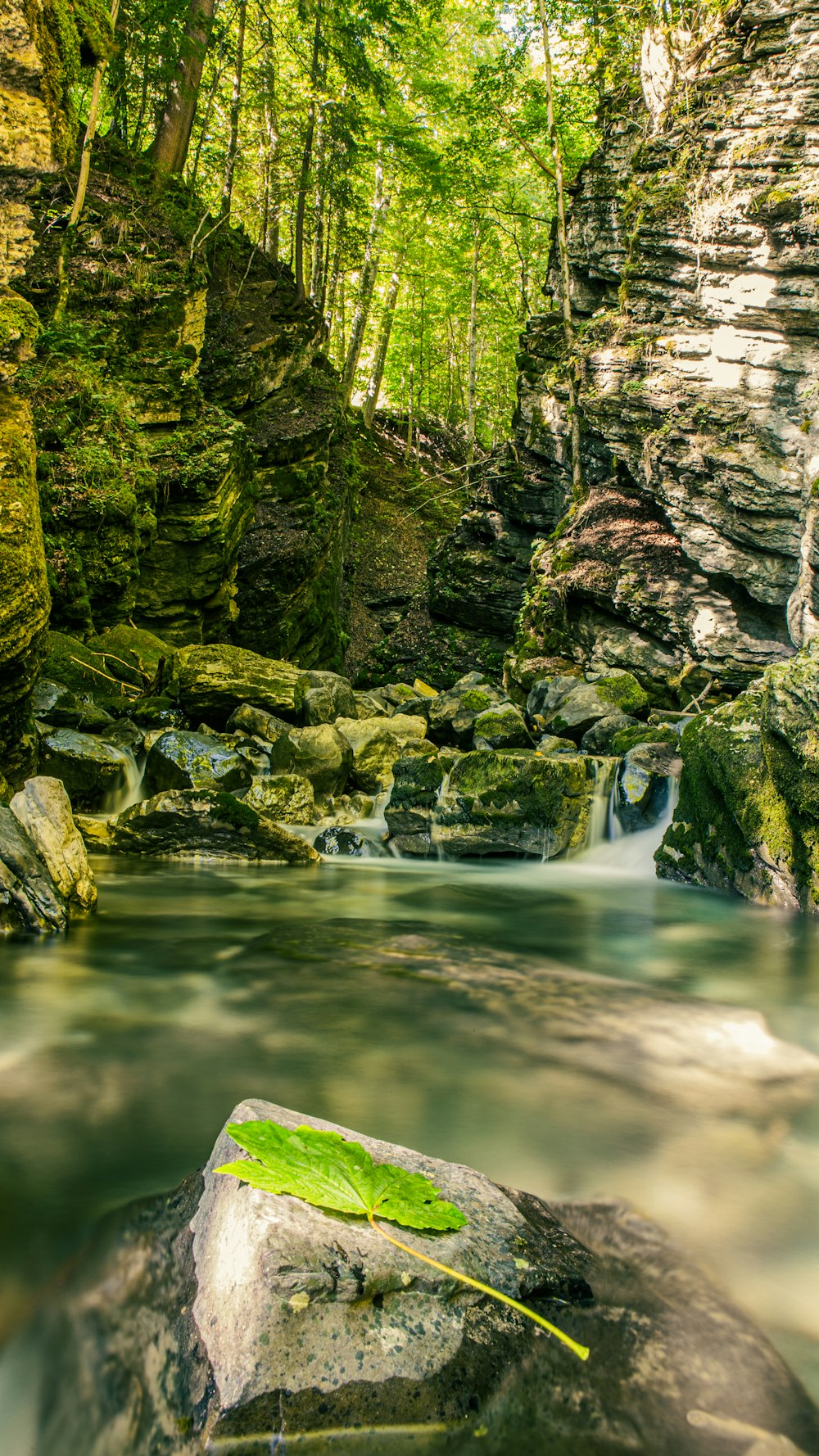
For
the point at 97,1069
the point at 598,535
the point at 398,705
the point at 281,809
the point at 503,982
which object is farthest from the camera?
the point at 398,705

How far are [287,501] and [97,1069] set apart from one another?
15.3m

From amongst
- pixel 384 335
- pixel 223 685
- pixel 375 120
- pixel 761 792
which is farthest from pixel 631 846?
pixel 384 335

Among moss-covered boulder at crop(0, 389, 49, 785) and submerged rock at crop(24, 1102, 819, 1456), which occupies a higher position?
moss-covered boulder at crop(0, 389, 49, 785)

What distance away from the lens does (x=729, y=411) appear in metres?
11.9

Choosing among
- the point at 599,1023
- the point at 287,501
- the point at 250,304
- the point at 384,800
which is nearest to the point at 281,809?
the point at 384,800

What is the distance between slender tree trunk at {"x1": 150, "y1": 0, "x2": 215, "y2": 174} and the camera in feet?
44.5

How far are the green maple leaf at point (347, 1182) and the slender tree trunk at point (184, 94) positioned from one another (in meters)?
17.2

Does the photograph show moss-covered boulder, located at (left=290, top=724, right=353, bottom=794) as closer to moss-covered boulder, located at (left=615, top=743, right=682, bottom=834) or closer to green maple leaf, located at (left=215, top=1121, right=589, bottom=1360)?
moss-covered boulder, located at (left=615, top=743, right=682, bottom=834)

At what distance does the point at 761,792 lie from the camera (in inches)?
231

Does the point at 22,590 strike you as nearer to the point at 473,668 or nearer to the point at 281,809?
the point at 281,809

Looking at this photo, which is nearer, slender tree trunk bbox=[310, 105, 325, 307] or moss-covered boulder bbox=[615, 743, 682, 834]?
moss-covered boulder bbox=[615, 743, 682, 834]

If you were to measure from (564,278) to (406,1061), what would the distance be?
57.0ft

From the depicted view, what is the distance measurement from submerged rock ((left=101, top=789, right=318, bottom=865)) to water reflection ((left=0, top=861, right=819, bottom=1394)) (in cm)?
132

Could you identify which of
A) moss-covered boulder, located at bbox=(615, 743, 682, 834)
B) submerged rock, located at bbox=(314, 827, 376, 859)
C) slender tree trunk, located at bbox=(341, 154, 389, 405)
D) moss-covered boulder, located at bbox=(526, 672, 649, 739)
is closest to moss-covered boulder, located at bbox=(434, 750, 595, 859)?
moss-covered boulder, located at bbox=(615, 743, 682, 834)
